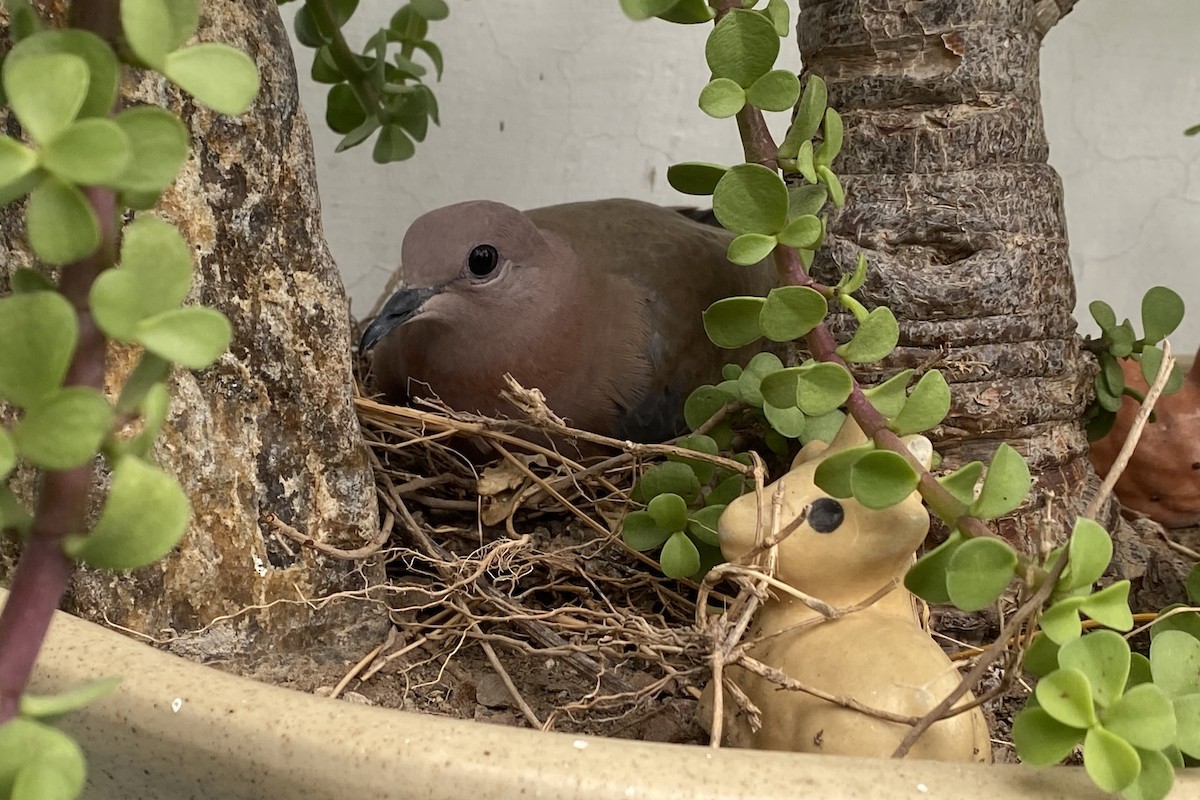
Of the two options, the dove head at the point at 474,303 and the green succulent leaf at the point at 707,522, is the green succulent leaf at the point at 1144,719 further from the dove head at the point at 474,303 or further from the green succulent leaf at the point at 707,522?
the dove head at the point at 474,303

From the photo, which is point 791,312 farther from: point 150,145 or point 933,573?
point 150,145

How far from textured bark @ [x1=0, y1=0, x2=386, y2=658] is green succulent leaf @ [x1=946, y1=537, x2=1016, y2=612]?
0.36 metres

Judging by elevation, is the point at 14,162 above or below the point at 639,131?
above

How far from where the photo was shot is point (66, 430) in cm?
24

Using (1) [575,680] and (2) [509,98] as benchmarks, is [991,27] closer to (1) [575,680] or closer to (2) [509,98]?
(1) [575,680]

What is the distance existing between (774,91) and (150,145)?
0.30 m

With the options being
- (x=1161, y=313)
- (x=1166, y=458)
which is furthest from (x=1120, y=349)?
(x=1166, y=458)

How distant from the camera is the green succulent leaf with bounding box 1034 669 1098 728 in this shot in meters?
0.37

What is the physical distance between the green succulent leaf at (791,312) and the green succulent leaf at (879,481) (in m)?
0.07

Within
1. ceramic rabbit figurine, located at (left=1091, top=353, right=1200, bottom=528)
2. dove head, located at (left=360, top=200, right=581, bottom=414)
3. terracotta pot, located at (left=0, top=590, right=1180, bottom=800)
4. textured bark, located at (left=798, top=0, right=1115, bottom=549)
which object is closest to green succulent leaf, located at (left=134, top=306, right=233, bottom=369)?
Answer: terracotta pot, located at (left=0, top=590, right=1180, bottom=800)

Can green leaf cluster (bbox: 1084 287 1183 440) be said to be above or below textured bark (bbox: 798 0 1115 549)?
below

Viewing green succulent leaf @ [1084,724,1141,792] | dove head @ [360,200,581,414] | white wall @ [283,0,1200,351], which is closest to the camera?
green succulent leaf @ [1084,724,1141,792]

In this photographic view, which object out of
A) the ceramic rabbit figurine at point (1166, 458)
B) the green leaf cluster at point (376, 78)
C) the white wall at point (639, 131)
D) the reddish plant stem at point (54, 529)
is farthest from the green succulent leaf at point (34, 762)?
the white wall at point (639, 131)

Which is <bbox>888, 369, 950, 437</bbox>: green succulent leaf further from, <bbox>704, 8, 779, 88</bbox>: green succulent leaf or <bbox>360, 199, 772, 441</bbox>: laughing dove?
<bbox>360, 199, 772, 441</bbox>: laughing dove
